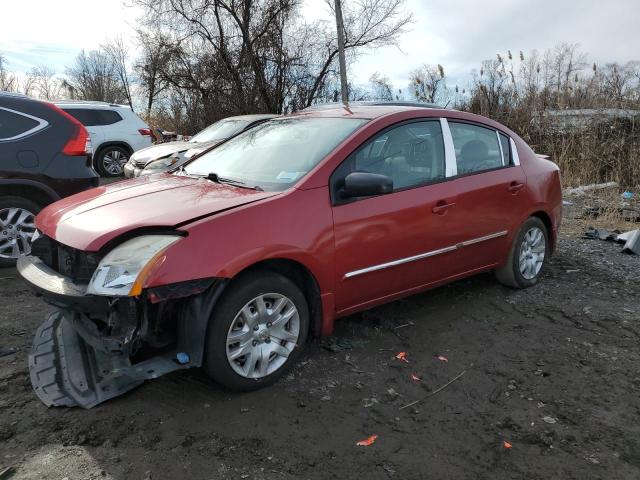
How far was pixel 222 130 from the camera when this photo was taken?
10188 mm

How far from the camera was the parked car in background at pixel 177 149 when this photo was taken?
895 cm

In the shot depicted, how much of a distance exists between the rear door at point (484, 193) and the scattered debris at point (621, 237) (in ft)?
7.62

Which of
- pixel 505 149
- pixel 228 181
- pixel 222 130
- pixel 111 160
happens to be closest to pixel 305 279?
pixel 228 181

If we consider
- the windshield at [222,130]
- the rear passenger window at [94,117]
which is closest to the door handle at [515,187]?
the windshield at [222,130]

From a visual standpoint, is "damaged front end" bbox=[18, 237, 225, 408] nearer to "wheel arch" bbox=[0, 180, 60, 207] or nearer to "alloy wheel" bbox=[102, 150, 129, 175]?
"wheel arch" bbox=[0, 180, 60, 207]

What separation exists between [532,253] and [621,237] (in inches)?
88.4

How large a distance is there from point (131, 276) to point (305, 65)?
876 inches

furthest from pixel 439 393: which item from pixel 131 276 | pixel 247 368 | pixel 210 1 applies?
pixel 210 1

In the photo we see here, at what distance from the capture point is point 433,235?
395cm

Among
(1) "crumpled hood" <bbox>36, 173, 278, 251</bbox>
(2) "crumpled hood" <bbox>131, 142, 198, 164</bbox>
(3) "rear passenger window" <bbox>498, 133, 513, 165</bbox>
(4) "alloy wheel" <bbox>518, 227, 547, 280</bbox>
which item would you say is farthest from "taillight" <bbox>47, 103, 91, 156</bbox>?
(4) "alloy wheel" <bbox>518, 227, 547, 280</bbox>

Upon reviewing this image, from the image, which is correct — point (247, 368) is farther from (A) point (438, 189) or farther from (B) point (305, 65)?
(B) point (305, 65)

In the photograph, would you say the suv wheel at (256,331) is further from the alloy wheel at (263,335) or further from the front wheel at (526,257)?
the front wheel at (526,257)

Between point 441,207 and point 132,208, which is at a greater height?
point 132,208

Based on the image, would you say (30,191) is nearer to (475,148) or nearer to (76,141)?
(76,141)
